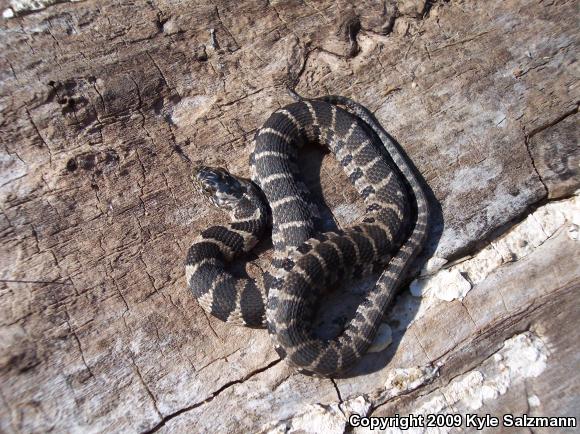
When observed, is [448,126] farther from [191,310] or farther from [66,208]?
[66,208]

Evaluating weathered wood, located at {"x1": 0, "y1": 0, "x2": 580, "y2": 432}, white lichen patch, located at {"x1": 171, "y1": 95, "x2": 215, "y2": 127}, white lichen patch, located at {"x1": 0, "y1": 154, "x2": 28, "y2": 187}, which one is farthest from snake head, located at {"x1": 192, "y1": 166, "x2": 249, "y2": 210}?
white lichen patch, located at {"x1": 0, "y1": 154, "x2": 28, "y2": 187}

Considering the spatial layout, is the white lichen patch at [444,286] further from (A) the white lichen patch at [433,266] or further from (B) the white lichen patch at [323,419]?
(B) the white lichen patch at [323,419]

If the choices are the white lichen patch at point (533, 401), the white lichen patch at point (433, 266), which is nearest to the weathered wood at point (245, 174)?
the white lichen patch at point (533, 401)

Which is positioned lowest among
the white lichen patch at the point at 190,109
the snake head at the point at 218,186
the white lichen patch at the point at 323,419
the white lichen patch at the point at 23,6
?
the white lichen patch at the point at 323,419

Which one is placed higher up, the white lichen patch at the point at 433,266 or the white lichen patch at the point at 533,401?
the white lichen patch at the point at 433,266

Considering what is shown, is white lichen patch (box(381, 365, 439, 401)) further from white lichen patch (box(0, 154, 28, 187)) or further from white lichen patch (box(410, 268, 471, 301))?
white lichen patch (box(0, 154, 28, 187))

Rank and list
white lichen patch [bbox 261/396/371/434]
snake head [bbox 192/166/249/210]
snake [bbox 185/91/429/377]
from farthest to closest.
Result: 1. snake head [bbox 192/166/249/210]
2. snake [bbox 185/91/429/377]
3. white lichen patch [bbox 261/396/371/434]

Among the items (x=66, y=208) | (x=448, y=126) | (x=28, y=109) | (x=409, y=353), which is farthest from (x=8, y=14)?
(x=409, y=353)
